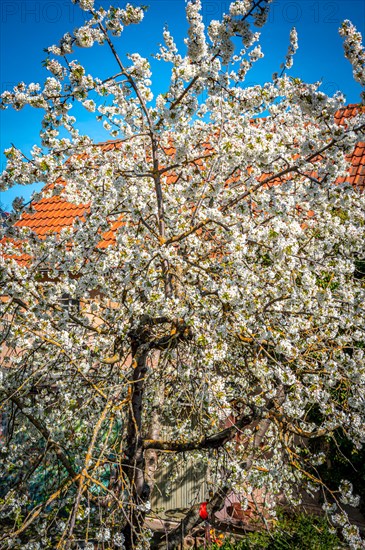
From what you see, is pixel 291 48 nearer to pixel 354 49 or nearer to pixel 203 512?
pixel 354 49

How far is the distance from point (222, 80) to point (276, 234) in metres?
1.16

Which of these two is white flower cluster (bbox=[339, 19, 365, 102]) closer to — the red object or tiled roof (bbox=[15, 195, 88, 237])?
the red object

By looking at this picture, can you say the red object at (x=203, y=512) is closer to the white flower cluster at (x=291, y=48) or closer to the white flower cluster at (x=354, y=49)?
the white flower cluster at (x=354, y=49)

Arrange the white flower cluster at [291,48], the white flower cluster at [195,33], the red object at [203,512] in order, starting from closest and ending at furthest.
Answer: the white flower cluster at [195,33] → the white flower cluster at [291,48] → the red object at [203,512]

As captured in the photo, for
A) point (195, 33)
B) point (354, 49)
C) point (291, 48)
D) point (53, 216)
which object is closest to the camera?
point (354, 49)

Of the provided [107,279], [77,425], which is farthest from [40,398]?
[107,279]

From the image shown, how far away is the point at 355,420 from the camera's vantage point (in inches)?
130

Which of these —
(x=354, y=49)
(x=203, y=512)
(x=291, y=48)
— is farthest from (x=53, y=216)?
(x=354, y=49)

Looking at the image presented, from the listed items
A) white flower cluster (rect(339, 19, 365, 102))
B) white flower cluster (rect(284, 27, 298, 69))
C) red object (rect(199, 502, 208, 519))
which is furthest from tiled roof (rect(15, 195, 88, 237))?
white flower cluster (rect(339, 19, 365, 102))

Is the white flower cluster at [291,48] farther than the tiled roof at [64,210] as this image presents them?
No

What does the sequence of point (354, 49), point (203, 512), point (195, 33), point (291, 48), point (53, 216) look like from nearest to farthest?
1. point (354, 49)
2. point (195, 33)
3. point (291, 48)
4. point (203, 512)
5. point (53, 216)

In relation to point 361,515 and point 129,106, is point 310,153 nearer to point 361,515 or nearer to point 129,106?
point 129,106

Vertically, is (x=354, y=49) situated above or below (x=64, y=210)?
below

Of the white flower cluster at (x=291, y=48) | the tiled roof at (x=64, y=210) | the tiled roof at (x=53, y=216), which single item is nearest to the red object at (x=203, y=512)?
the tiled roof at (x=64, y=210)
